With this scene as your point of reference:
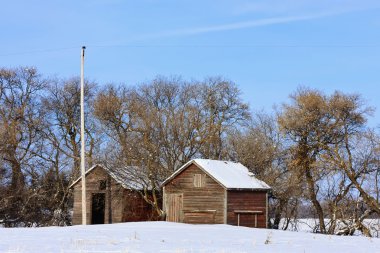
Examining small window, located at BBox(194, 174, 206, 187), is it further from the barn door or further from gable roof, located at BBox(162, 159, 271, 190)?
the barn door

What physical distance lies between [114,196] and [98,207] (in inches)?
109

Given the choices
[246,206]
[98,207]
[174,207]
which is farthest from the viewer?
[98,207]

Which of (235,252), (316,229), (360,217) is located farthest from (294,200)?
(235,252)

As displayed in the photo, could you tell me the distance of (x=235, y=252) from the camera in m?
14.8

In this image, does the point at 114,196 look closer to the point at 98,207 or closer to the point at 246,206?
the point at 98,207

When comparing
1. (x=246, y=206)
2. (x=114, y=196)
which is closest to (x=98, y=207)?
(x=114, y=196)

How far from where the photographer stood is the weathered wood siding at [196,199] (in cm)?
4394

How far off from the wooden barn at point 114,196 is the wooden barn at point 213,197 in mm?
5685

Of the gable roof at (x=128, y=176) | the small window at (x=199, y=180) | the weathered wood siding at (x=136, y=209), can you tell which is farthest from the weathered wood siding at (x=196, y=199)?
the weathered wood siding at (x=136, y=209)

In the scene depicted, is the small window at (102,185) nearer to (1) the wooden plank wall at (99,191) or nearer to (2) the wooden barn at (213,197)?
(1) the wooden plank wall at (99,191)

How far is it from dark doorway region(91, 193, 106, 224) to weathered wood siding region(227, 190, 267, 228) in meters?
13.9

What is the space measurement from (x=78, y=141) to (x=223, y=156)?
16.4 m

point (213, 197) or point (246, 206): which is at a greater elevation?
point (213, 197)

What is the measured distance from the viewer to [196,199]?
44906 millimetres
